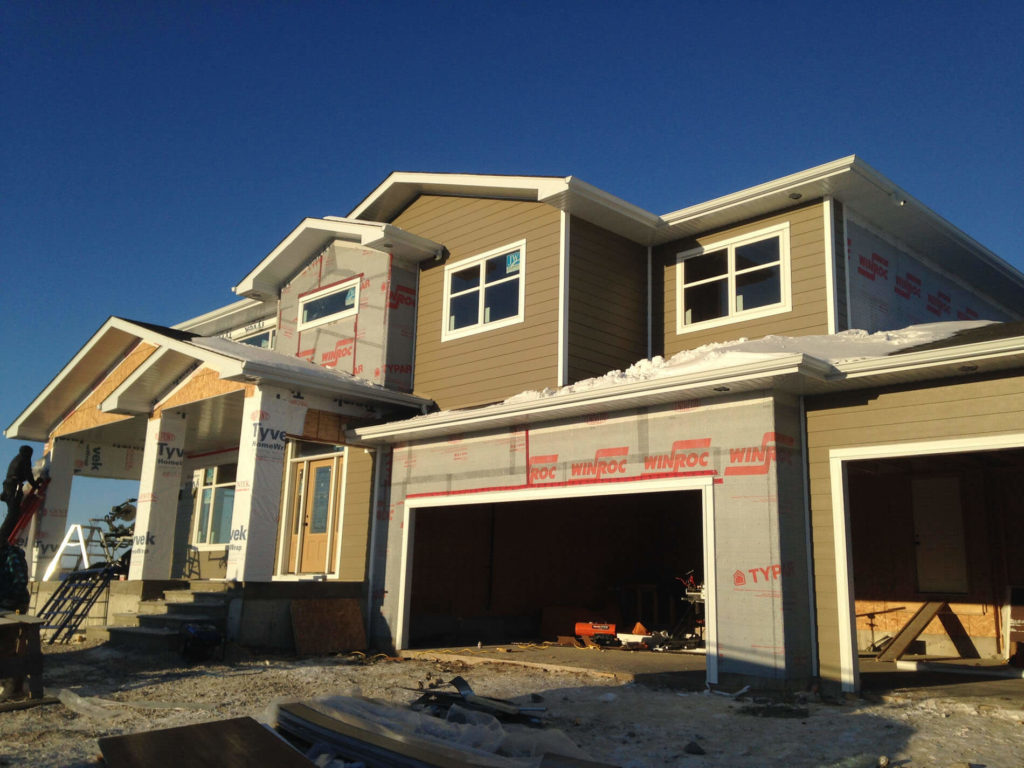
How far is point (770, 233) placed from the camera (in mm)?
12203

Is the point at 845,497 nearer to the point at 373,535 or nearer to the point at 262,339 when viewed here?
the point at 373,535

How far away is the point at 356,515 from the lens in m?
13.2

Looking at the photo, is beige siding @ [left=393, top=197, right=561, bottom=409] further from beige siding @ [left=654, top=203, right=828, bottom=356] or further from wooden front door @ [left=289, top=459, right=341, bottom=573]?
wooden front door @ [left=289, top=459, right=341, bottom=573]

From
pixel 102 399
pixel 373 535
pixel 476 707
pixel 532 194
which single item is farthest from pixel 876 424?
pixel 102 399

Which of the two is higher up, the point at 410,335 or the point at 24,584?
the point at 410,335

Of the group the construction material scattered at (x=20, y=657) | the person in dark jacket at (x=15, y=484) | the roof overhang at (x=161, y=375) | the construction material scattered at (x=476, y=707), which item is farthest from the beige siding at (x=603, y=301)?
the person in dark jacket at (x=15, y=484)

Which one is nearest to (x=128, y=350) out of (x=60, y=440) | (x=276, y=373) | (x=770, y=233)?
(x=60, y=440)

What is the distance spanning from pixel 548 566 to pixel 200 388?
6.51 meters

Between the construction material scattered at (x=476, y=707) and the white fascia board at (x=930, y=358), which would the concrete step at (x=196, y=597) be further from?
the white fascia board at (x=930, y=358)

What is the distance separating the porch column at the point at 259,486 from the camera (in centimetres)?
1126

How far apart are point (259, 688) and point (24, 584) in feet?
15.6

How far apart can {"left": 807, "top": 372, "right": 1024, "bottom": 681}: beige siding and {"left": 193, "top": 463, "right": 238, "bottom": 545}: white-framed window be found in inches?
504

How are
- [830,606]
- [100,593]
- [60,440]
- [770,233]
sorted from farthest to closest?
1. [60,440]
2. [100,593]
3. [770,233]
4. [830,606]

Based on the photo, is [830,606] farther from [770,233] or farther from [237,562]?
[237,562]
